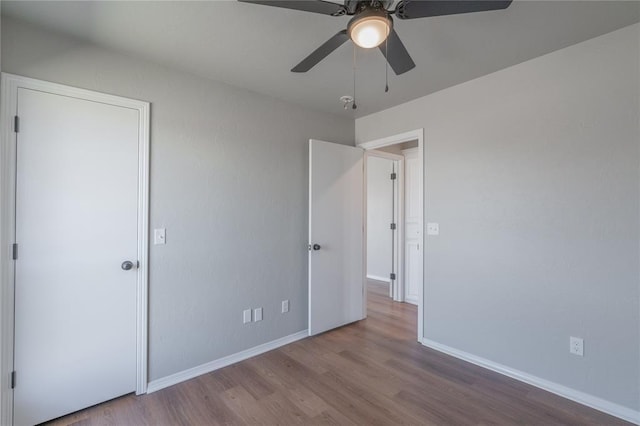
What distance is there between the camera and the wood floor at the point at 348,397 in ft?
6.41

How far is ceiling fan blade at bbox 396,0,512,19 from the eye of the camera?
1.29 meters

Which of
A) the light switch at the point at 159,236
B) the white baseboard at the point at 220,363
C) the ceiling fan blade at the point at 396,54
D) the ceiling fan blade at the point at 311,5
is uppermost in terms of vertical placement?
the ceiling fan blade at the point at 311,5

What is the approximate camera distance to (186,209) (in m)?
2.44

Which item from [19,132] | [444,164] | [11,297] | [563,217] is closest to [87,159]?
[19,132]

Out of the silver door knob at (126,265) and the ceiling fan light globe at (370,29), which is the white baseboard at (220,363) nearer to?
the silver door knob at (126,265)

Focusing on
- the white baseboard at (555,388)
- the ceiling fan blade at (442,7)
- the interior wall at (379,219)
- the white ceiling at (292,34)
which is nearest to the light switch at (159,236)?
the white ceiling at (292,34)

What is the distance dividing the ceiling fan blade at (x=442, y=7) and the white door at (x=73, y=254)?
194cm

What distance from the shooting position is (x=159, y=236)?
231 cm

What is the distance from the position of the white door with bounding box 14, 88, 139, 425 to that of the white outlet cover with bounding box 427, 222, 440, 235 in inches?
99.4

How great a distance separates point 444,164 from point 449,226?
0.59 m

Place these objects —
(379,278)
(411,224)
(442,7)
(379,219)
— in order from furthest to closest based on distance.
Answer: (379,278)
(379,219)
(411,224)
(442,7)

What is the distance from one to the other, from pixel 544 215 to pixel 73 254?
3.30 metres

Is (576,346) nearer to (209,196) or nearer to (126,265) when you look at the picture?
(209,196)

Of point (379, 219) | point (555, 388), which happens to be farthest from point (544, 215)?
point (379, 219)
